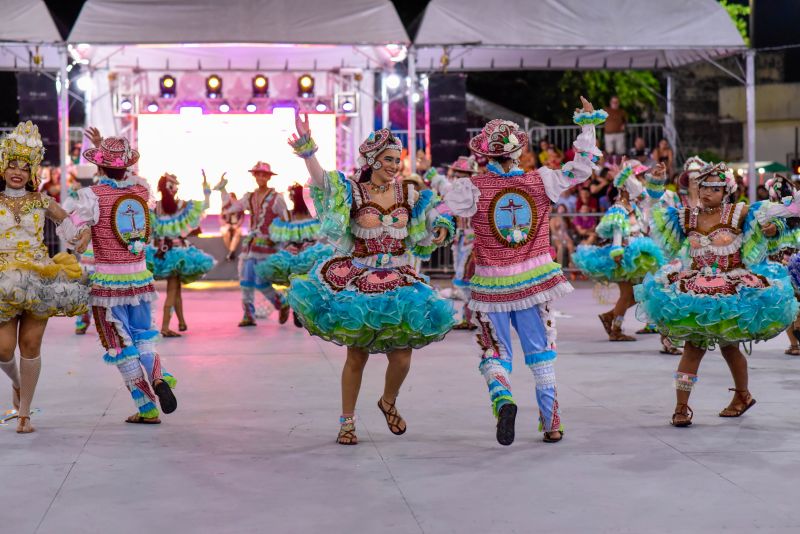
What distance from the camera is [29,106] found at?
62.5 ft

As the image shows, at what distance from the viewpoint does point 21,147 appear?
751 centimetres

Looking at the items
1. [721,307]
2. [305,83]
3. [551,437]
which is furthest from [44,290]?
[305,83]

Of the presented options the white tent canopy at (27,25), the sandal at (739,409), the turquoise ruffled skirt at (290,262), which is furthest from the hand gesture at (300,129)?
the white tent canopy at (27,25)

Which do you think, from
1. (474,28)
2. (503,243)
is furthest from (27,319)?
(474,28)

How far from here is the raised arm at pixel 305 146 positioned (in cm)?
686

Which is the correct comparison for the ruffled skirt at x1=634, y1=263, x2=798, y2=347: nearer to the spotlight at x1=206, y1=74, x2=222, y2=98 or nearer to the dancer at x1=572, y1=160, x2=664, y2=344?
the dancer at x1=572, y1=160, x2=664, y2=344

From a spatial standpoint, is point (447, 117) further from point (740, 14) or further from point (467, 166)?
point (740, 14)

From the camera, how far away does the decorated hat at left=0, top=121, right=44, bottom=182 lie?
7.48 metres

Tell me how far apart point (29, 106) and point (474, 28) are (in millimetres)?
7104

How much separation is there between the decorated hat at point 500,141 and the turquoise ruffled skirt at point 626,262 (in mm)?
4857

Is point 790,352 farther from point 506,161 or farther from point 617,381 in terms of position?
point 506,161

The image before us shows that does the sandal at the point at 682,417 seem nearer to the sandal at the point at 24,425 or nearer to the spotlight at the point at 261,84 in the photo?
the sandal at the point at 24,425

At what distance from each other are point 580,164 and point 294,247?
6657 mm

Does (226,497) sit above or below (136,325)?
below
